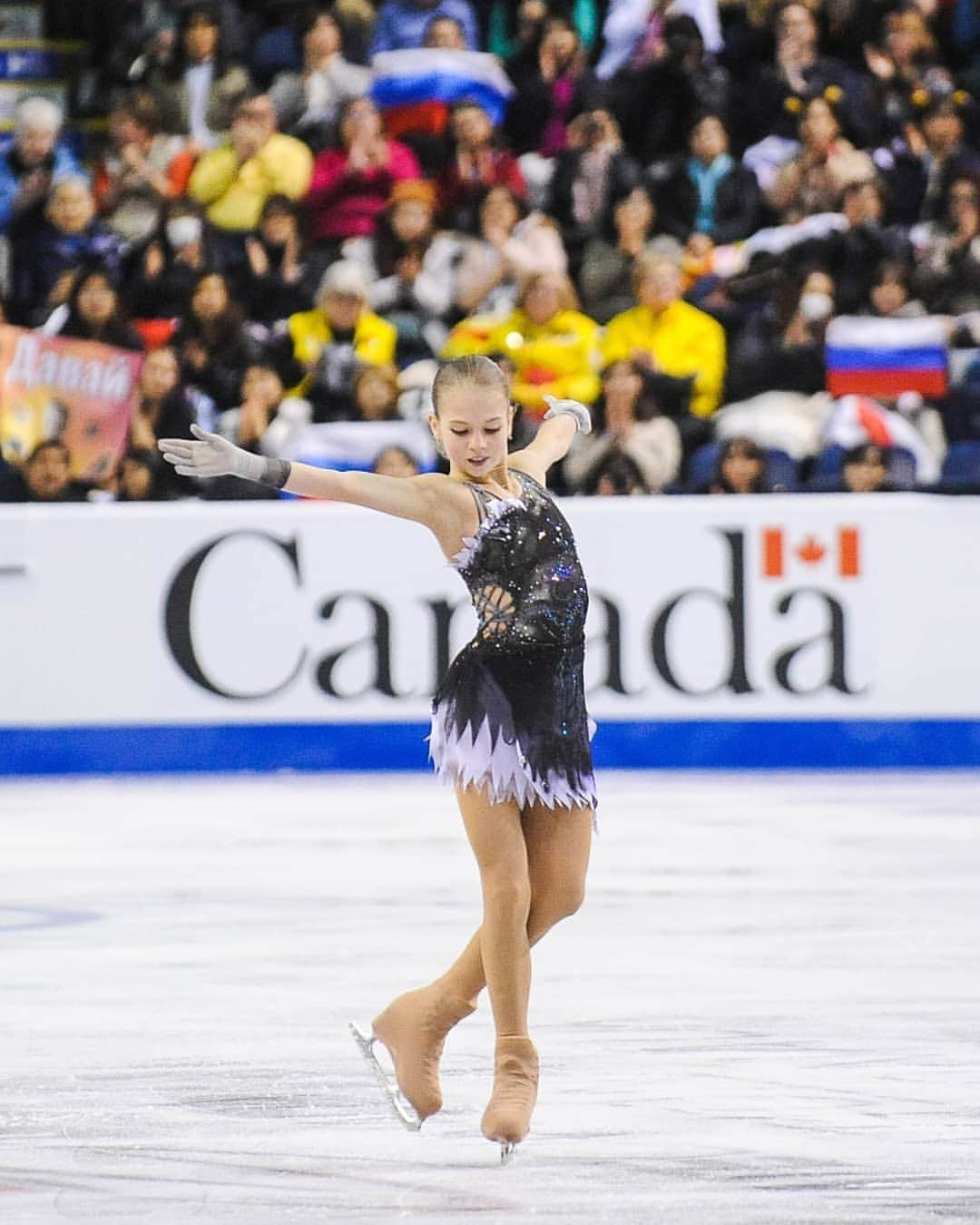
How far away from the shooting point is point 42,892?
715cm

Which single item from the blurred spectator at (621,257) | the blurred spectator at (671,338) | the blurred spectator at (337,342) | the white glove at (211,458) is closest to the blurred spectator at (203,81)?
the blurred spectator at (337,342)

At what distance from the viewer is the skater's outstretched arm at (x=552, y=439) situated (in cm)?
456

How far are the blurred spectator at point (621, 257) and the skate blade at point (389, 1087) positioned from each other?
7.70 meters

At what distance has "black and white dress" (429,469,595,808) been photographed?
4.19 m

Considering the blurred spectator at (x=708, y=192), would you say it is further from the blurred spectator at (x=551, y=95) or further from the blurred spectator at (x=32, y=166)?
the blurred spectator at (x=32, y=166)

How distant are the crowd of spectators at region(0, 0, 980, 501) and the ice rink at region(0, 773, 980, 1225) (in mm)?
2401

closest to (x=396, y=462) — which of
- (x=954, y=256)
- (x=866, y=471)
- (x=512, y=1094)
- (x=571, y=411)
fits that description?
(x=866, y=471)

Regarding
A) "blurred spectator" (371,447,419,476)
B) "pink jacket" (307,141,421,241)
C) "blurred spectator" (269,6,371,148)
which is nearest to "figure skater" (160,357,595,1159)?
"blurred spectator" (371,447,419,476)

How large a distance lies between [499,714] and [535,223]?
7832 mm

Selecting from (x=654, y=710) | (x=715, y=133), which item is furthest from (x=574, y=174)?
(x=654, y=710)

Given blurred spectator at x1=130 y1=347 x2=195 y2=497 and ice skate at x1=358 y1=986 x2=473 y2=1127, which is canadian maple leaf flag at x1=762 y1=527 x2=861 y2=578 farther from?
ice skate at x1=358 y1=986 x2=473 y2=1127

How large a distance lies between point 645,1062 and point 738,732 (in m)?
5.25

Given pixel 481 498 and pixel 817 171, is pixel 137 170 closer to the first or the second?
pixel 817 171

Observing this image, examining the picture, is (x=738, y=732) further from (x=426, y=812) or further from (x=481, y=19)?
(x=481, y=19)
